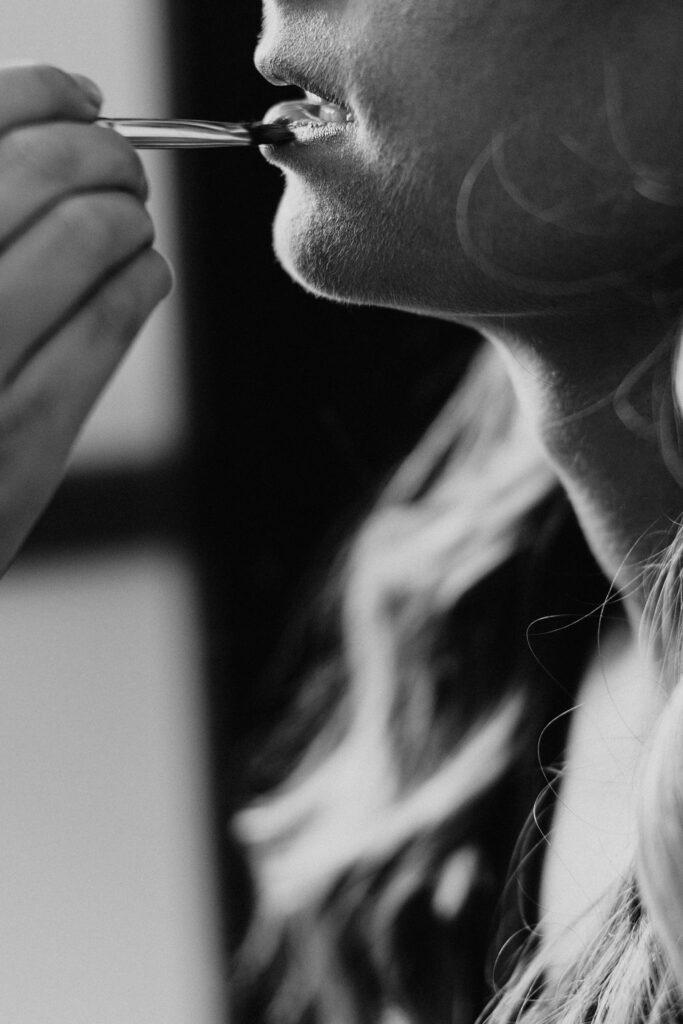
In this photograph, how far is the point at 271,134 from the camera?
0.44 m

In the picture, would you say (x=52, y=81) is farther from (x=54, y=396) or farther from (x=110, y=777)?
(x=110, y=777)

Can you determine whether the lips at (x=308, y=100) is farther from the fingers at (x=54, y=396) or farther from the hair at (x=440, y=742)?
the hair at (x=440, y=742)

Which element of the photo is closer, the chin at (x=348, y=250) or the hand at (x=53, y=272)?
the hand at (x=53, y=272)

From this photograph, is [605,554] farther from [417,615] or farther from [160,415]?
[160,415]

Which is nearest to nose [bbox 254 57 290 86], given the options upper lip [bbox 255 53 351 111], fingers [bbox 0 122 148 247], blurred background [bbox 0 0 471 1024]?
upper lip [bbox 255 53 351 111]

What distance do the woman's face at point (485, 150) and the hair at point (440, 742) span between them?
252 mm

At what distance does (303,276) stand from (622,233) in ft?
0.41

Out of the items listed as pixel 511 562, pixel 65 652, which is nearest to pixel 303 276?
pixel 511 562

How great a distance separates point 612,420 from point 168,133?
217mm

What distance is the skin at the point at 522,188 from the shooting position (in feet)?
1.34

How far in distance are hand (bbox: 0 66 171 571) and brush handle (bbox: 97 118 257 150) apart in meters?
0.04

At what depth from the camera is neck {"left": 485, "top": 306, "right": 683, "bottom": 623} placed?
0.47 m

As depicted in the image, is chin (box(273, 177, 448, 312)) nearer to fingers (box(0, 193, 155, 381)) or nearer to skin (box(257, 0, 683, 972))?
skin (box(257, 0, 683, 972))

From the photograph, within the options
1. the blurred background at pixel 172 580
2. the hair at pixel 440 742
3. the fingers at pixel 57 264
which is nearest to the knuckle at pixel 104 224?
the fingers at pixel 57 264
